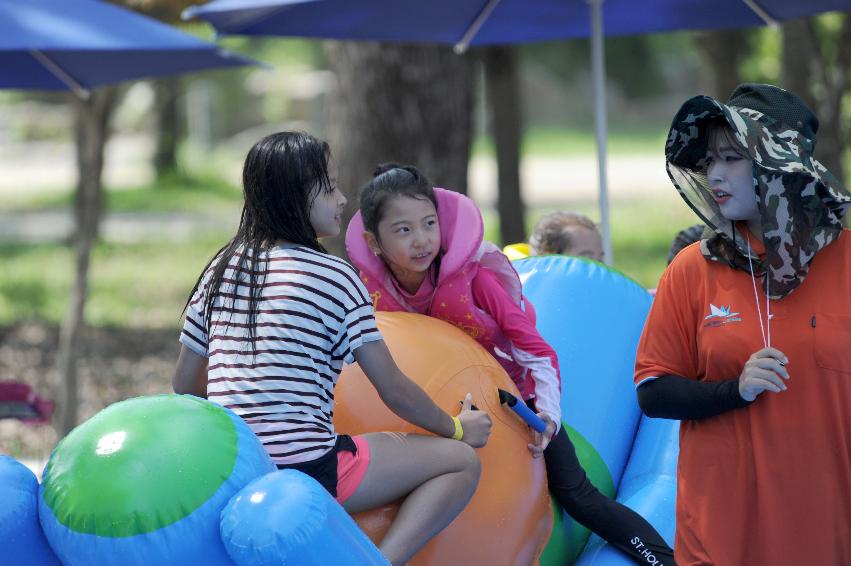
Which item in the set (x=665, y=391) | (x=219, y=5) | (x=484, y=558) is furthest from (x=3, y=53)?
(x=665, y=391)

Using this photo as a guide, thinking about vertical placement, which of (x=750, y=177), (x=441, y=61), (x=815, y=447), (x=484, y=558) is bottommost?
(x=484, y=558)

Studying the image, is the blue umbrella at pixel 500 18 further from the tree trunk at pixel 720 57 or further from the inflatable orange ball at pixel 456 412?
the tree trunk at pixel 720 57

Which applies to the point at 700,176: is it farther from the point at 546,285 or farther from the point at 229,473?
the point at 546,285

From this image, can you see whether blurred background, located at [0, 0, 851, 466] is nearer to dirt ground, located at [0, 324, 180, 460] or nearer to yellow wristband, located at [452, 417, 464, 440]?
dirt ground, located at [0, 324, 180, 460]

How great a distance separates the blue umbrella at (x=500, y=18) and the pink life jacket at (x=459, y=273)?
169 cm

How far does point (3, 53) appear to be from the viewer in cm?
659

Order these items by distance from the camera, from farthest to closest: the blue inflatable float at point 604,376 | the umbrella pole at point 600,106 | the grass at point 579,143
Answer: the grass at point 579,143, the umbrella pole at point 600,106, the blue inflatable float at point 604,376

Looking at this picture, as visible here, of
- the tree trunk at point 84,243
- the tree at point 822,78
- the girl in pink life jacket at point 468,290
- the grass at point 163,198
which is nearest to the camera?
the girl in pink life jacket at point 468,290

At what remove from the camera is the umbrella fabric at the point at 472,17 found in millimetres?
5281

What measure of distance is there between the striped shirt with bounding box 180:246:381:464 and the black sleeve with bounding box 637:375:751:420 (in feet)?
2.30

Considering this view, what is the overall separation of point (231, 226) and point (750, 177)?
54.8 feet

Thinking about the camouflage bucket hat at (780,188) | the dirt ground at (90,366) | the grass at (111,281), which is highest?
the camouflage bucket hat at (780,188)

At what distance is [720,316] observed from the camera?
109 inches

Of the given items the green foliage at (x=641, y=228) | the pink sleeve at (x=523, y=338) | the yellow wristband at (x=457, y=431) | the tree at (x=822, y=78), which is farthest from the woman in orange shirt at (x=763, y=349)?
the green foliage at (x=641, y=228)
